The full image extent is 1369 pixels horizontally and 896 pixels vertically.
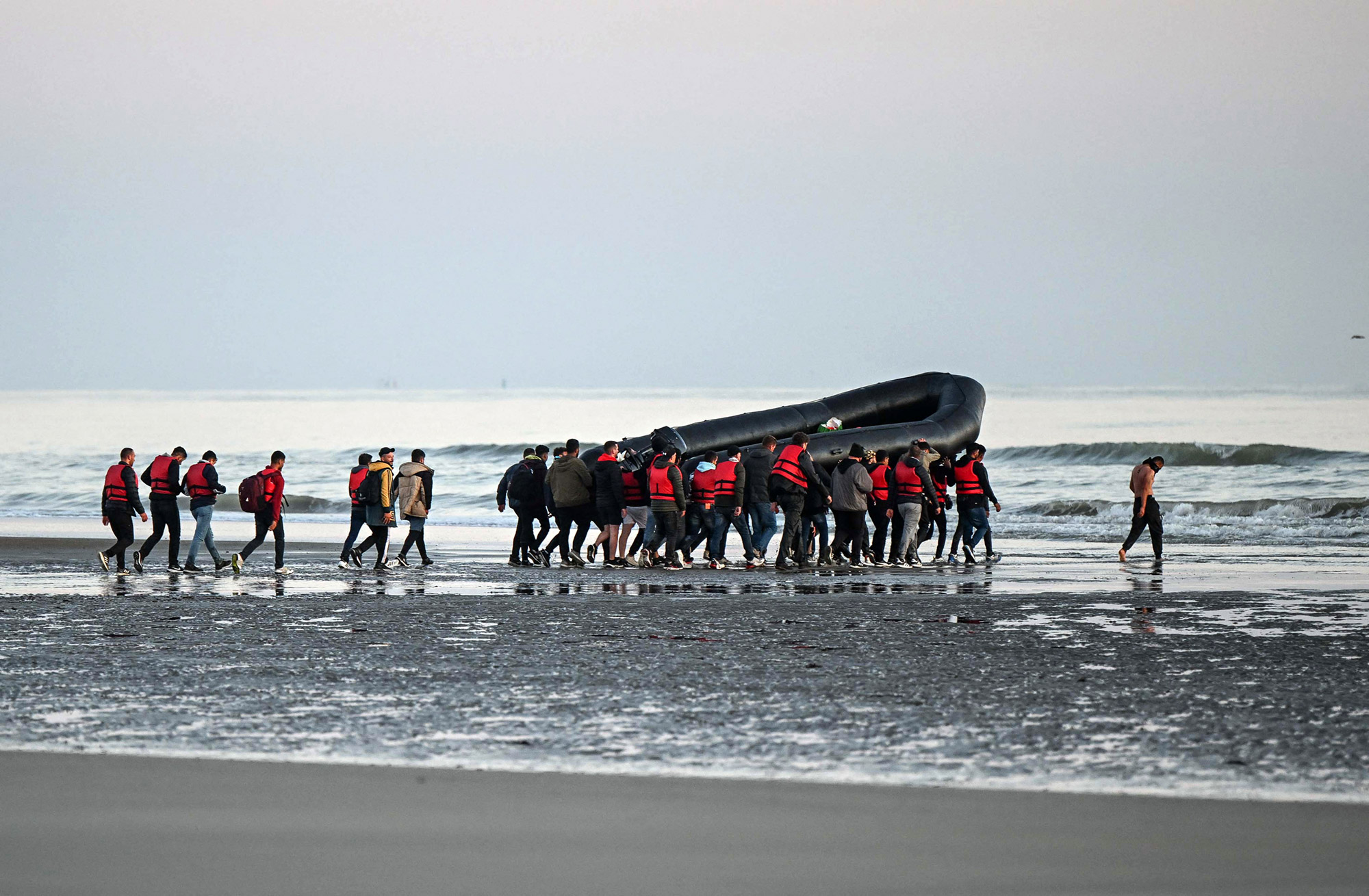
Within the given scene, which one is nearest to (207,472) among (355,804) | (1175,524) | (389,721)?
(389,721)

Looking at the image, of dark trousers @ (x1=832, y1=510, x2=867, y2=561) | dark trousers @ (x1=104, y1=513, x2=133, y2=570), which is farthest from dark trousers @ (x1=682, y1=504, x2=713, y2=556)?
dark trousers @ (x1=104, y1=513, x2=133, y2=570)

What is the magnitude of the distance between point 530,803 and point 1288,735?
3.46 metres

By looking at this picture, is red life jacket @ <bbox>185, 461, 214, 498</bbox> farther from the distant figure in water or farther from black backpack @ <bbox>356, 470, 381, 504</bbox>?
the distant figure in water

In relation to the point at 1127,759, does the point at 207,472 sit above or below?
above

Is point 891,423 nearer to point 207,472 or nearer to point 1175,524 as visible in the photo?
point 1175,524

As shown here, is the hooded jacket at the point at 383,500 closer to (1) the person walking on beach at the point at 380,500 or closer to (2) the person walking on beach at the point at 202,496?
(1) the person walking on beach at the point at 380,500

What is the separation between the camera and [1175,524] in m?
33.1

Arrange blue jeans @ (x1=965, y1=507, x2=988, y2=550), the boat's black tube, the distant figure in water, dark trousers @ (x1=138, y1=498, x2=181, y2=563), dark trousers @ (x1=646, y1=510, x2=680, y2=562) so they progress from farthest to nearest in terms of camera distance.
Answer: the boat's black tube
the distant figure in water
blue jeans @ (x1=965, y1=507, x2=988, y2=550)
dark trousers @ (x1=646, y1=510, x2=680, y2=562)
dark trousers @ (x1=138, y1=498, x2=181, y2=563)

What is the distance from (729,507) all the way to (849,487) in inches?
59.0

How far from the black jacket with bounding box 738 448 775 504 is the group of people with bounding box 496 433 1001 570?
0.01 metres

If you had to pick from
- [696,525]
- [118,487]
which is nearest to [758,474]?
[696,525]

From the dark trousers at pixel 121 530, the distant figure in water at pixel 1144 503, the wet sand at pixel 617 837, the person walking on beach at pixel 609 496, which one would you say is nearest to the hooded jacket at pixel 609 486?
the person walking on beach at pixel 609 496

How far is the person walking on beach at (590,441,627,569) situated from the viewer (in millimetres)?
19438

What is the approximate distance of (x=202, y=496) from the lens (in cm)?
1808
